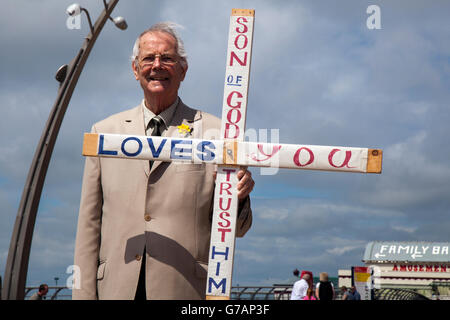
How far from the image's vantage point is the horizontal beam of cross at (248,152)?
3967 millimetres

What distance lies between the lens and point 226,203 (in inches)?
156

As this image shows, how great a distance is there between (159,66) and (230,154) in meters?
0.83

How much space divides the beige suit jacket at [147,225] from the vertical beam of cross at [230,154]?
158mm

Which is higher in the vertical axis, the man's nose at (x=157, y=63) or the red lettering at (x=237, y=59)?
the red lettering at (x=237, y=59)

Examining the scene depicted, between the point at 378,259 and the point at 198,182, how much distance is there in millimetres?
57284

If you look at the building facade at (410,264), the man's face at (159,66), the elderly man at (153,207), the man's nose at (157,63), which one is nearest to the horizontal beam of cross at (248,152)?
the elderly man at (153,207)

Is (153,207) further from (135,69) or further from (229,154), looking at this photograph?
(135,69)

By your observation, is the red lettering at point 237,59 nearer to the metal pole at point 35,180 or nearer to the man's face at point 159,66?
the man's face at point 159,66

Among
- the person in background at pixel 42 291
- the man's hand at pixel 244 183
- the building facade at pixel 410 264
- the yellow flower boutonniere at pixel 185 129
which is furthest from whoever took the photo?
the building facade at pixel 410 264

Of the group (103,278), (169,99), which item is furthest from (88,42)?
(103,278)

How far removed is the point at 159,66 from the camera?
4.07m

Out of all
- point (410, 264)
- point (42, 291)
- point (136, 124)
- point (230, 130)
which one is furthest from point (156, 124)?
point (410, 264)

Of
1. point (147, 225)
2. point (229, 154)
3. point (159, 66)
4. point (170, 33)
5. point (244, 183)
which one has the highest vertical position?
point (170, 33)
